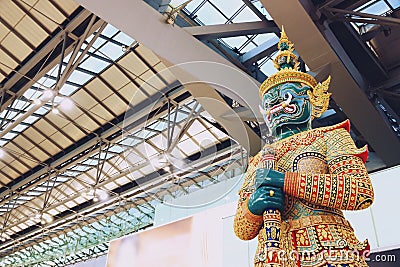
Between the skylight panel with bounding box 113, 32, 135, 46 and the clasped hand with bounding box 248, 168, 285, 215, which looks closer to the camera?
the clasped hand with bounding box 248, 168, 285, 215

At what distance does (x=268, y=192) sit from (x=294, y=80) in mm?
1264

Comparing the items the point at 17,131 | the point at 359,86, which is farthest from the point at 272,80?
the point at 17,131

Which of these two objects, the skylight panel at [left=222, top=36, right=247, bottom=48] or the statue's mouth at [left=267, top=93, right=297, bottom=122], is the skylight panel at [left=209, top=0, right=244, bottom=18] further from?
the statue's mouth at [left=267, top=93, right=297, bottom=122]

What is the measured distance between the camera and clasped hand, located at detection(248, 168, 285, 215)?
3.06 m

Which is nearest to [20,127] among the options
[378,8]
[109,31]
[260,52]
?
[109,31]

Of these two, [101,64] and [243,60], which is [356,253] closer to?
[243,60]

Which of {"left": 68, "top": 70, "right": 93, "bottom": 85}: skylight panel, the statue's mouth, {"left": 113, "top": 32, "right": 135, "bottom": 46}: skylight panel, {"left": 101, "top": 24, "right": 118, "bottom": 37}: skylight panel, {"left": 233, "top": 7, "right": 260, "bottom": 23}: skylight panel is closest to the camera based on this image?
the statue's mouth

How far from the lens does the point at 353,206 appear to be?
3033mm

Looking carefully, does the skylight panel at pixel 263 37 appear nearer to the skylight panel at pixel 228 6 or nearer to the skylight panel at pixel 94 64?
the skylight panel at pixel 228 6

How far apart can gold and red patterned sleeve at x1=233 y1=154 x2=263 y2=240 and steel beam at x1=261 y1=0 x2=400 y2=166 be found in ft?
15.9

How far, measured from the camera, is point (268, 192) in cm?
310

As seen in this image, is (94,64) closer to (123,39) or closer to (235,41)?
(123,39)

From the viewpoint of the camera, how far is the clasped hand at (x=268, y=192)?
3064 millimetres

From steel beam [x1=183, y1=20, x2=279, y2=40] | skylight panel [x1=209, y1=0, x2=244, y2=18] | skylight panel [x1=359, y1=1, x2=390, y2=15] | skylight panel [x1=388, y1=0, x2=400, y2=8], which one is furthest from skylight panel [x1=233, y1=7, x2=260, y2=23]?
skylight panel [x1=388, y1=0, x2=400, y2=8]
